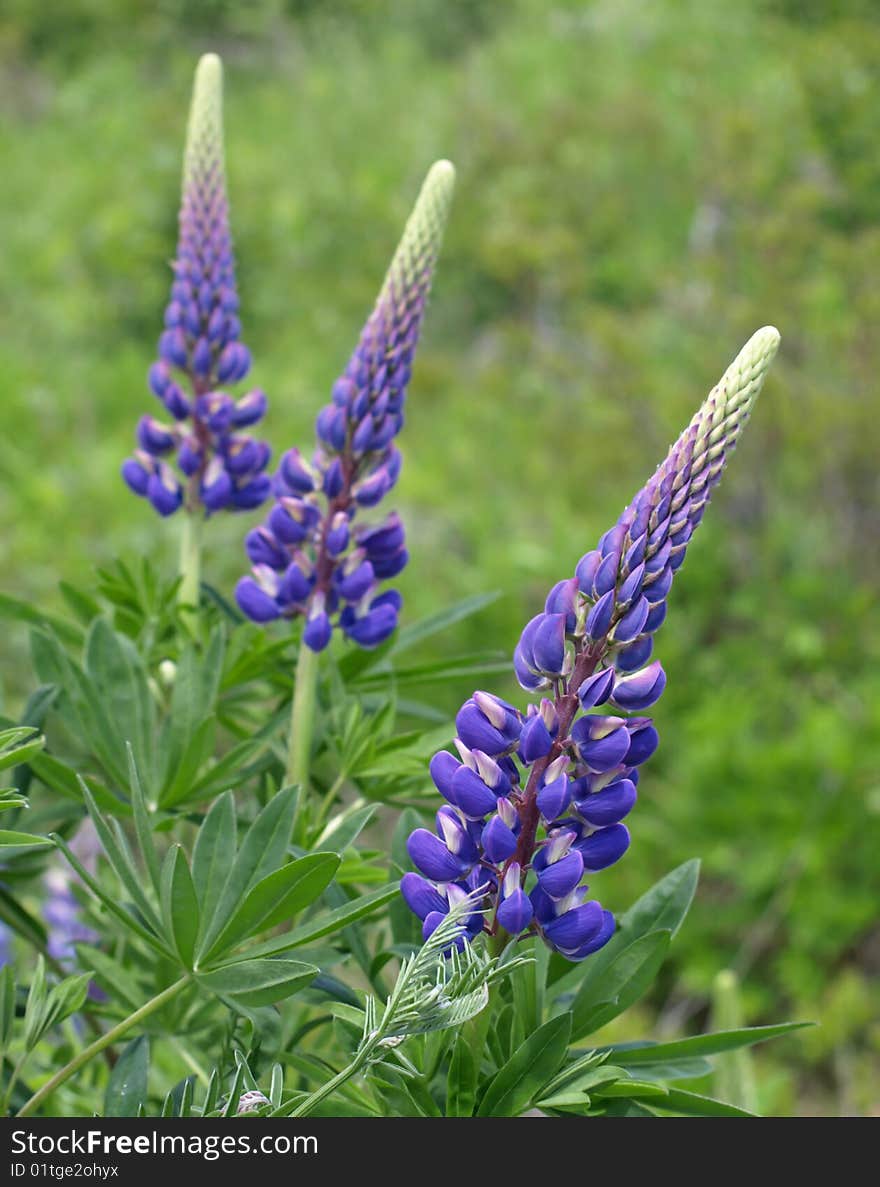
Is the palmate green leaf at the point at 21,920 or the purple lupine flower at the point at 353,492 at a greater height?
the purple lupine flower at the point at 353,492

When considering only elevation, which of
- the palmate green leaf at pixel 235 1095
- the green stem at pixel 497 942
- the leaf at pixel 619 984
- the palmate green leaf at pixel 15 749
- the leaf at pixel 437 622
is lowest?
the palmate green leaf at pixel 235 1095

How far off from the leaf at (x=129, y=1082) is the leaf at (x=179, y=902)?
0.42 ft

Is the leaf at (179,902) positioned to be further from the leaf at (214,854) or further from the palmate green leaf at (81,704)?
the palmate green leaf at (81,704)

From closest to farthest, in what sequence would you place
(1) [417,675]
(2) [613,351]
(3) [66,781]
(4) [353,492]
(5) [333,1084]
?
1. (5) [333,1084]
2. (3) [66,781]
3. (4) [353,492]
4. (1) [417,675]
5. (2) [613,351]

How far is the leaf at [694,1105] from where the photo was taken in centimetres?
93

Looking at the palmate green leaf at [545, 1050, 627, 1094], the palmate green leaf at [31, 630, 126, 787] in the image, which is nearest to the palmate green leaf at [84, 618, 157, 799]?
the palmate green leaf at [31, 630, 126, 787]

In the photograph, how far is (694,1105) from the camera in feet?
3.17

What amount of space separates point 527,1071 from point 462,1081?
0.16 feet

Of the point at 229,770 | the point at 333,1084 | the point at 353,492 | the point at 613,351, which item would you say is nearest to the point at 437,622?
the point at 353,492

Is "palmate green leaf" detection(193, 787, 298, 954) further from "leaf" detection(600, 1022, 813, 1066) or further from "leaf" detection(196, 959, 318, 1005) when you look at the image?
"leaf" detection(600, 1022, 813, 1066)

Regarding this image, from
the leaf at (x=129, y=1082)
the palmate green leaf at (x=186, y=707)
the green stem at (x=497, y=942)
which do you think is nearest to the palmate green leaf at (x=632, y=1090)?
the green stem at (x=497, y=942)

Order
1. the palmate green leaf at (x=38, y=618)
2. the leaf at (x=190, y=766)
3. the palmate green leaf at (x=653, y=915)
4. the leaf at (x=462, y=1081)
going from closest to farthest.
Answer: the leaf at (x=462, y=1081)
the palmate green leaf at (x=653, y=915)
the leaf at (x=190, y=766)
the palmate green leaf at (x=38, y=618)

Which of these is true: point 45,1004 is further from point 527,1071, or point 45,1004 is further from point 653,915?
point 653,915

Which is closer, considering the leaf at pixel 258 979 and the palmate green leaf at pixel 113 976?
the leaf at pixel 258 979
